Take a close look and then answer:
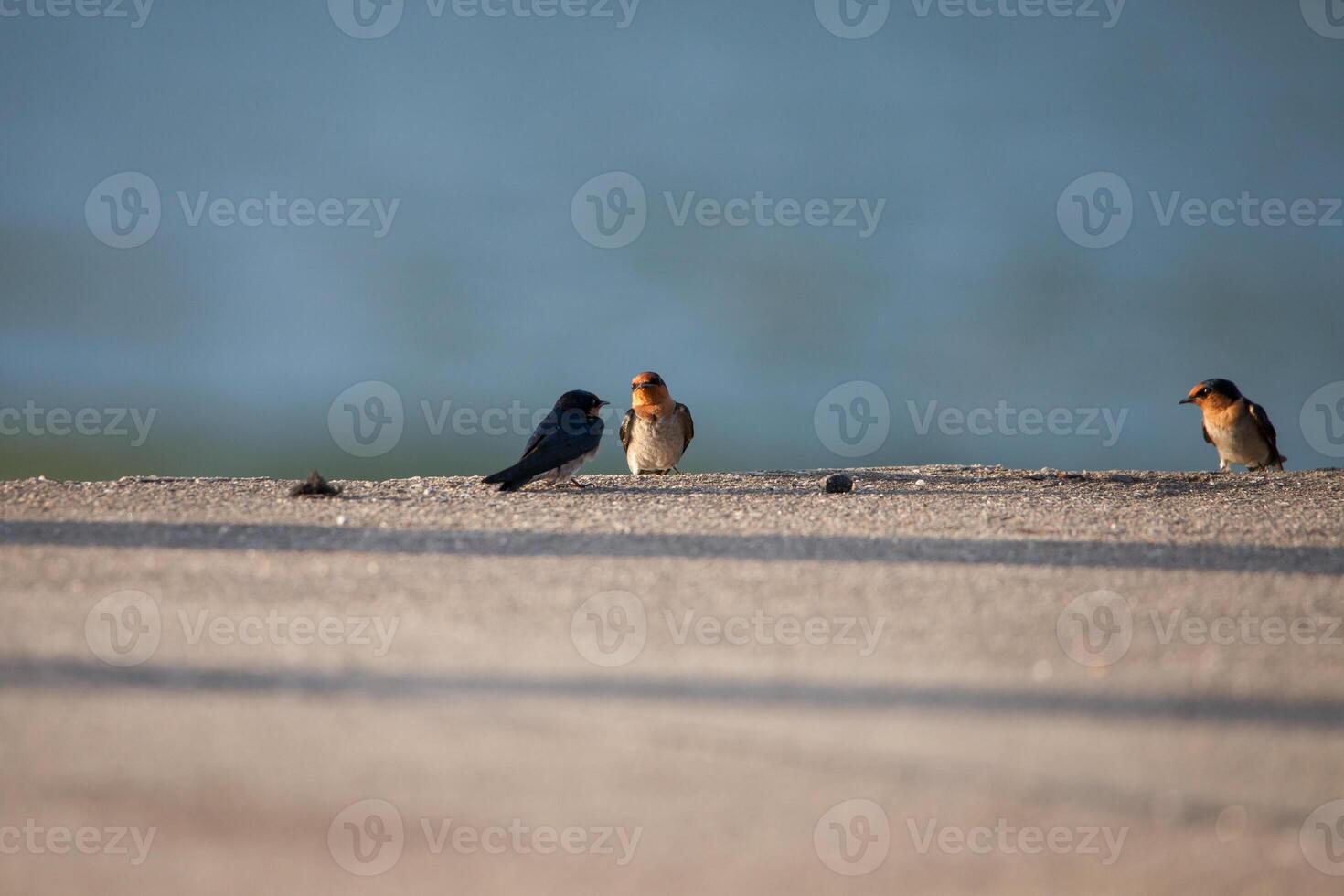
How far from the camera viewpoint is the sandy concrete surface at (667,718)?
6.50ft

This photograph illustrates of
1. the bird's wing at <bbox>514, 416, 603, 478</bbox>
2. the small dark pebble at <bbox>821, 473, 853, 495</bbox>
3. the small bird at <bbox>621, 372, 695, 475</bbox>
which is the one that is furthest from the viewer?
the small bird at <bbox>621, 372, 695, 475</bbox>

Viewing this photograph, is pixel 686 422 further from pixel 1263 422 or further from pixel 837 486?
pixel 1263 422

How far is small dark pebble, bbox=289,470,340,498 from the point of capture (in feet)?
24.6

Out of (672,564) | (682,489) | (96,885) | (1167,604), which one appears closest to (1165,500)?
(682,489)

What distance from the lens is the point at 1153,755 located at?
7.96ft

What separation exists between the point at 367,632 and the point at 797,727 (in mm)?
1556

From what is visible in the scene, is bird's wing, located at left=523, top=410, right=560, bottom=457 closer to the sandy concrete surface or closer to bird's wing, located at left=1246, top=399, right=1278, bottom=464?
the sandy concrete surface

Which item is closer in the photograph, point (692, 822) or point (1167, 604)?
point (692, 822)

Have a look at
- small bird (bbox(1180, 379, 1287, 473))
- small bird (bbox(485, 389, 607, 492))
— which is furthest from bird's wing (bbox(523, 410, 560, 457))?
small bird (bbox(1180, 379, 1287, 473))

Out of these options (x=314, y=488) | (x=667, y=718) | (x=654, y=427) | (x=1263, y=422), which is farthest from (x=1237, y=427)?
(x=667, y=718)

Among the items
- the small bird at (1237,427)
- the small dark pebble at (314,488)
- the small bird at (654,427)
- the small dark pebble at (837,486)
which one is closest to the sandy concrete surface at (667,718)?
the small dark pebble at (314,488)

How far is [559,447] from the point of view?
314 inches

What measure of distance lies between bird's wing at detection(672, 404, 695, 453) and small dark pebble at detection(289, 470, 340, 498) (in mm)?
3311

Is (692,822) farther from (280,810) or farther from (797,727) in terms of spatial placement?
(280,810)
